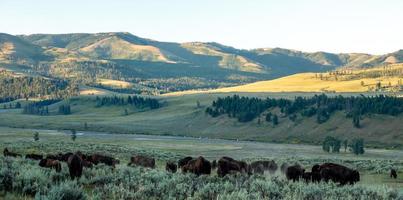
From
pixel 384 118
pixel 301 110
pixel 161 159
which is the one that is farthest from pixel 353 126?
pixel 161 159

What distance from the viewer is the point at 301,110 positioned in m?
153

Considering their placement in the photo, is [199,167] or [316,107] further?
[316,107]

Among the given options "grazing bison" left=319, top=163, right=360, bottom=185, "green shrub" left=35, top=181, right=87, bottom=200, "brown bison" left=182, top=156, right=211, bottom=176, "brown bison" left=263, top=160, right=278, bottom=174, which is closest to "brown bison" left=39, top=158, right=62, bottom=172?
"brown bison" left=182, top=156, right=211, bottom=176

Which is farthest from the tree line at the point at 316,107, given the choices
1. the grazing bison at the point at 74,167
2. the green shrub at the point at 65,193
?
the green shrub at the point at 65,193

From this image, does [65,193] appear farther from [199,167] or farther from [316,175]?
[316,175]

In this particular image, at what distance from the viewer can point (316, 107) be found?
151 meters

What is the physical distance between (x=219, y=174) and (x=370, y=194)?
10828 millimetres

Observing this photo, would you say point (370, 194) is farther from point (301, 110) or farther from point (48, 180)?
point (301, 110)

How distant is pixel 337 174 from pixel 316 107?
12225cm

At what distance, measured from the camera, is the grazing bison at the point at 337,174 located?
31.1 meters

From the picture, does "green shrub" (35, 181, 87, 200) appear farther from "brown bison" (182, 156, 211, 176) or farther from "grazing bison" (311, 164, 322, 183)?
"grazing bison" (311, 164, 322, 183)

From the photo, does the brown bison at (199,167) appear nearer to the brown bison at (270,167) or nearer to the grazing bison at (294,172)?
the grazing bison at (294,172)

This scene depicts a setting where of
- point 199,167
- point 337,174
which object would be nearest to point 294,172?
point 337,174

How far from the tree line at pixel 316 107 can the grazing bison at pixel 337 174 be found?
101155 millimetres
